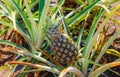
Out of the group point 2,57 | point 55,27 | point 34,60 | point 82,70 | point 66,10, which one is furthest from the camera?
point 66,10

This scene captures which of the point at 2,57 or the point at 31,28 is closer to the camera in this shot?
the point at 31,28

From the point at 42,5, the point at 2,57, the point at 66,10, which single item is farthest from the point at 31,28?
the point at 66,10

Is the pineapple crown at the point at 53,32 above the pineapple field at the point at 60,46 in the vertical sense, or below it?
above

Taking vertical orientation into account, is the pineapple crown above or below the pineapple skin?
above

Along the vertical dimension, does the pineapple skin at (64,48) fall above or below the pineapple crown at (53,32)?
below

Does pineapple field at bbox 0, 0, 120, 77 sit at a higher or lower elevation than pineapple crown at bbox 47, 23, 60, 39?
lower

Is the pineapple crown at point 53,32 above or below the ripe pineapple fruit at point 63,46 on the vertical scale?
above

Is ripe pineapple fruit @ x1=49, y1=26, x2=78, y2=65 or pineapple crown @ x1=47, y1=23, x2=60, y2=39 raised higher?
pineapple crown @ x1=47, y1=23, x2=60, y2=39

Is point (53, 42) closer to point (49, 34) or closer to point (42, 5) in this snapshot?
point (49, 34)
